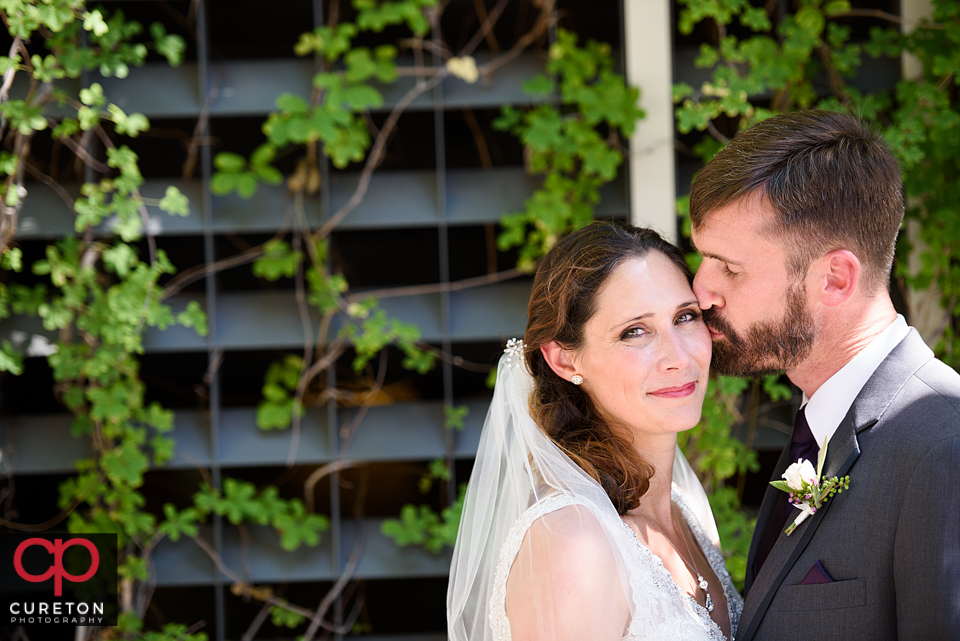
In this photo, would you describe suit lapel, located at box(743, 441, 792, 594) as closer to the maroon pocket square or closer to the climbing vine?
the maroon pocket square

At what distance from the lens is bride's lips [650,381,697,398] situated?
158 centimetres

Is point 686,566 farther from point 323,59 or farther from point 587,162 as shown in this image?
point 323,59

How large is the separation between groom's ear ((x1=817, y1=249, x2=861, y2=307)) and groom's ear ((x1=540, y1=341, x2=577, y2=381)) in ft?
1.70

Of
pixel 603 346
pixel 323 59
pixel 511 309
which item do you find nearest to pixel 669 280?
pixel 603 346

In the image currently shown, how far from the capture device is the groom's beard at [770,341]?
1.48m

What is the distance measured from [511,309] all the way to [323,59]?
1.09 m

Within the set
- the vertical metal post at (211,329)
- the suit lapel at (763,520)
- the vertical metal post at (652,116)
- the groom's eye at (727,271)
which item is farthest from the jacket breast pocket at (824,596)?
the vertical metal post at (211,329)

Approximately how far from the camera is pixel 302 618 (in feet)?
9.44

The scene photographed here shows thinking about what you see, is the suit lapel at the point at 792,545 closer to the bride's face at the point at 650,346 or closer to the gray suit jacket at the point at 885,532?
the gray suit jacket at the point at 885,532

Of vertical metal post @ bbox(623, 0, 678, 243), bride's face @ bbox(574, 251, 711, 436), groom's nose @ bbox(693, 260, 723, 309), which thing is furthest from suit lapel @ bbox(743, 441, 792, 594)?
vertical metal post @ bbox(623, 0, 678, 243)

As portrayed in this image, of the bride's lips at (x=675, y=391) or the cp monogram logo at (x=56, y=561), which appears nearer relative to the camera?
the bride's lips at (x=675, y=391)

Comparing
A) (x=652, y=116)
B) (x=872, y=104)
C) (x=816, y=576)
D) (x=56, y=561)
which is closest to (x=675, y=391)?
(x=816, y=576)

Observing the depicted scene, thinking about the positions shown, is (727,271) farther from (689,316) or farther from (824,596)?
(824,596)

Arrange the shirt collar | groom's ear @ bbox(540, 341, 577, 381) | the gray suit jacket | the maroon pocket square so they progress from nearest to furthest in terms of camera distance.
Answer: the gray suit jacket, the maroon pocket square, the shirt collar, groom's ear @ bbox(540, 341, 577, 381)
